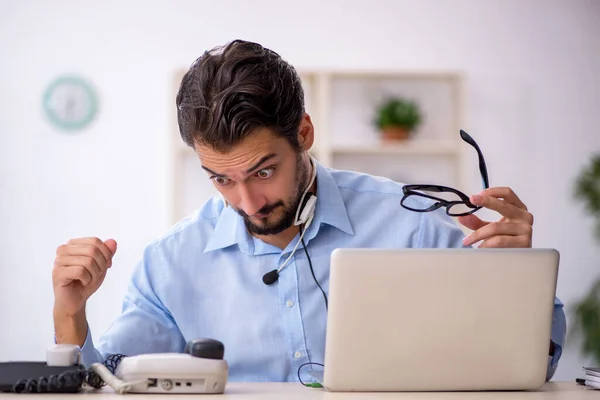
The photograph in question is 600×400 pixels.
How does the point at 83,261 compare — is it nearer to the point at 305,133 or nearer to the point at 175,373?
the point at 175,373

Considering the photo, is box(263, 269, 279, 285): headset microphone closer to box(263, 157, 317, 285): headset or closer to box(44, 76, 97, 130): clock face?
box(263, 157, 317, 285): headset

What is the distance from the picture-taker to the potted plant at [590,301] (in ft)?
13.5

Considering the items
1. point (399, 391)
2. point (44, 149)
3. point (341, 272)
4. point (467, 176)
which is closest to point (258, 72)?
point (341, 272)

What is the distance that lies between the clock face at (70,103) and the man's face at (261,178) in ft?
8.95

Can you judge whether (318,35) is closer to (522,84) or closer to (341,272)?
(522,84)

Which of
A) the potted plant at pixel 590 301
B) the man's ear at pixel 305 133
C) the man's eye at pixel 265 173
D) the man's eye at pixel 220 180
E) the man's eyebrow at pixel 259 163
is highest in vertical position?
the man's ear at pixel 305 133

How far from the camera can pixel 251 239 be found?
6.59 ft

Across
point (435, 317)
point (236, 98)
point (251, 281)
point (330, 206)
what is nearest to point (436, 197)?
point (330, 206)

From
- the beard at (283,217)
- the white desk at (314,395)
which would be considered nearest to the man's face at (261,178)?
the beard at (283,217)

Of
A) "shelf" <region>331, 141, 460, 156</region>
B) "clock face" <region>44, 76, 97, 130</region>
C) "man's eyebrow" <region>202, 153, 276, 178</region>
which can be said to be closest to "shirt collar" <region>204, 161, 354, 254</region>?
"man's eyebrow" <region>202, 153, 276, 178</region>

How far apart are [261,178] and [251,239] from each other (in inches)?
8.6

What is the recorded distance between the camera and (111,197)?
446 centimetres

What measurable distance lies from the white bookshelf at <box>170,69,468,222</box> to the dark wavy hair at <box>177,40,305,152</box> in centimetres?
241

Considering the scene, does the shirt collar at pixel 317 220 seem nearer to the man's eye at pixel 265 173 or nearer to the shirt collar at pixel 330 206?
the shirt collar at pixel 330 206
